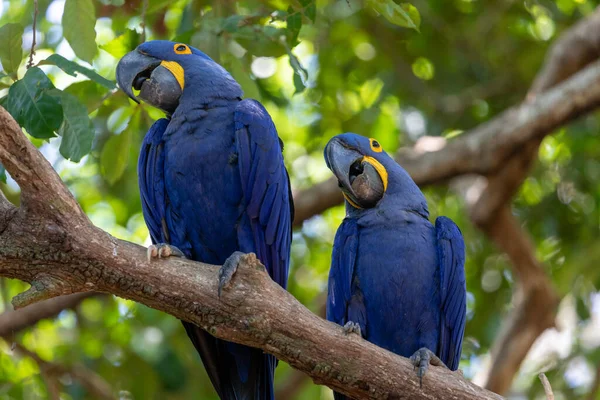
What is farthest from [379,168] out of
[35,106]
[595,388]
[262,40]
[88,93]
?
[595,388]

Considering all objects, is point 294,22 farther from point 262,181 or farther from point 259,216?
point 259,216

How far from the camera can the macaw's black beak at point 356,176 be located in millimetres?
3535

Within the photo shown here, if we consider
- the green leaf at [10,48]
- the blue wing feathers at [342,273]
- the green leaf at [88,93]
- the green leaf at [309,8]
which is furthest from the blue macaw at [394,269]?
the green leaf at [10,48]

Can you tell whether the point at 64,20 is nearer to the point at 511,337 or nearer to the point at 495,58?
the point at 511,337

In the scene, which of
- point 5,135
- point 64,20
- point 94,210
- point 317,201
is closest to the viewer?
point 5,135

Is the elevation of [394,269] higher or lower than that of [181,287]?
lower

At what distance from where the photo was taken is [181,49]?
11.7ft

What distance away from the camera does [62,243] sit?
2.70 metres

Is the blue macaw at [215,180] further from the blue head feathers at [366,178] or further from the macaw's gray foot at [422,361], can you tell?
the macaw's gray foot at [422,361]

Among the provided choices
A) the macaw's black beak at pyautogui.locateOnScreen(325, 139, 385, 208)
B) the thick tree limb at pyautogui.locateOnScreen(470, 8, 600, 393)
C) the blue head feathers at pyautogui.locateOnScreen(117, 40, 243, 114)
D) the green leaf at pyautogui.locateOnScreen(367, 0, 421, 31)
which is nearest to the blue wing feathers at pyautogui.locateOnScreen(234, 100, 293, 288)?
→ the blue head feathers at pyautogui.locateOnScreen(117, 40, 243, 114)

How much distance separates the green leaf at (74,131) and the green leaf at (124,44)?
92 cm

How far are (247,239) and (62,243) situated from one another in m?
0.82

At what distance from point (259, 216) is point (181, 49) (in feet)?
2.93

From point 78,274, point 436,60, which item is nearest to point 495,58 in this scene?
point 436,60
